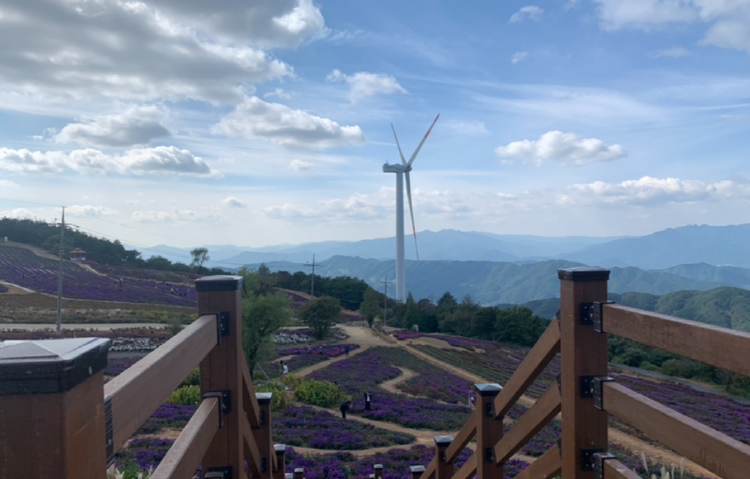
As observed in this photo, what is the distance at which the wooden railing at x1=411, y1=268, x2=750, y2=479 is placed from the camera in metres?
1.72

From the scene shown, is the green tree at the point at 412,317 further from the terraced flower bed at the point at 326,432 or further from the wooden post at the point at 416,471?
the wooden post at the point at 416,471

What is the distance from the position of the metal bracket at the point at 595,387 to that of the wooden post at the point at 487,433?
1033 mm

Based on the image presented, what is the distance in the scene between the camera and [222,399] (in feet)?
8.10

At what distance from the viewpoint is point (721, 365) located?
5.56 ft

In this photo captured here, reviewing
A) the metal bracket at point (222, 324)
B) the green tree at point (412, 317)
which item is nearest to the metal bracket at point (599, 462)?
the metal bracket at point (222, 324)

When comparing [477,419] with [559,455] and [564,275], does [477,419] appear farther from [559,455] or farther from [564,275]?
[564,275]

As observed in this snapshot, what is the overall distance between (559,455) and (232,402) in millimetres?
1581

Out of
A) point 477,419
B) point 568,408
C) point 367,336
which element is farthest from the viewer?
point 367,336

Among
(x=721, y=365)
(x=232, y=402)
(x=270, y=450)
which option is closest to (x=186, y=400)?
(x=270, y=450)

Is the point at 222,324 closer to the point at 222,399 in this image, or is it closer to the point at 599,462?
the point at 222,399

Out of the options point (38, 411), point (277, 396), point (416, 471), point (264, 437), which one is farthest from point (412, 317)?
point (38, 411)

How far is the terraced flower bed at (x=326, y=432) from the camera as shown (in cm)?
1299

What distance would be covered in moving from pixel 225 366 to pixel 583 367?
165 centimetres

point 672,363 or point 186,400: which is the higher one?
point 186,400
